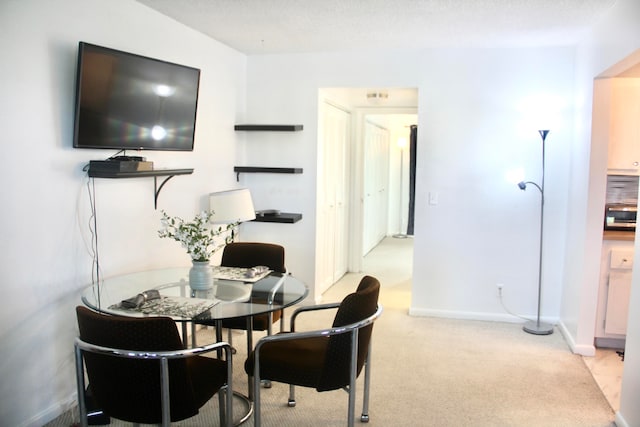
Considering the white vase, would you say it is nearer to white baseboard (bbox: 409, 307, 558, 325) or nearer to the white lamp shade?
the white lamp shade

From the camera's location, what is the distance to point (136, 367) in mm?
2061

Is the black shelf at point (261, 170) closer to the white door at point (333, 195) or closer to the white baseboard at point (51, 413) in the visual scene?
the white door at point (333, 195)

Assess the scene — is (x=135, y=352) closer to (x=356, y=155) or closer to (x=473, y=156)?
(x=473, y=156)

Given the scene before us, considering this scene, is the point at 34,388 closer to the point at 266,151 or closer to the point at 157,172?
the point at 157,172

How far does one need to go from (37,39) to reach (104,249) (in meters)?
1.16

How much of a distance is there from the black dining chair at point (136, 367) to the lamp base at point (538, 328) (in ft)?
9.84

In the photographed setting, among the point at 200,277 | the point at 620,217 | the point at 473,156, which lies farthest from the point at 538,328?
the point at 200,277

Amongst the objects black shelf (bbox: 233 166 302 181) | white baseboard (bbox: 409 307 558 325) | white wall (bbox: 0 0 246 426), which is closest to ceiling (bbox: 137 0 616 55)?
white wall (bbox: 0 0 246 426)

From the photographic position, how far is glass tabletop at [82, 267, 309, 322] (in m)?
2.48

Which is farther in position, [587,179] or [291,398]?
[587,179]

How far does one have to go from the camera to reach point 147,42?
3422mm

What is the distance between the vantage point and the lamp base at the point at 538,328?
14.1ft

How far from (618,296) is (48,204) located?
12.2 ft

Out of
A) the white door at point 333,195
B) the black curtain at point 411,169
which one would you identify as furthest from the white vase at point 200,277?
the black curtain at point 411,169
